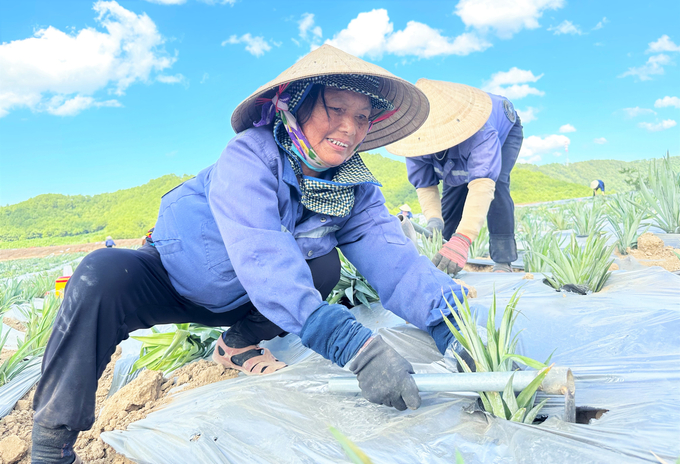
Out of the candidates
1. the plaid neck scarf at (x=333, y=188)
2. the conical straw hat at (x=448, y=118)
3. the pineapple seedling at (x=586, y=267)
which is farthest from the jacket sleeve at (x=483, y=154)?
the plaid neck scarf at (x=333, y=188)

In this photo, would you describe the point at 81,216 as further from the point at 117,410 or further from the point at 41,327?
the point at 117,410

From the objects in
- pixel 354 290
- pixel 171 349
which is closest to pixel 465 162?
pixel 354 290

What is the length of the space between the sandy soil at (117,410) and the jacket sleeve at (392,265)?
2.11 ft

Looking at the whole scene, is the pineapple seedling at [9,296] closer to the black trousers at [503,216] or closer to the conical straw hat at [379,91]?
the conical straw hat at [379,91]

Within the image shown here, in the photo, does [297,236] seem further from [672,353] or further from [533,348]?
[672,353]

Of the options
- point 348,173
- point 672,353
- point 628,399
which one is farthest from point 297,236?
point 672,353

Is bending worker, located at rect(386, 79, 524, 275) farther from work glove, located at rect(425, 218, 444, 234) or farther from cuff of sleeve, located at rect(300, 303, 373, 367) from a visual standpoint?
cuff of sleeve, located at rect(300, 303, 373, 367)

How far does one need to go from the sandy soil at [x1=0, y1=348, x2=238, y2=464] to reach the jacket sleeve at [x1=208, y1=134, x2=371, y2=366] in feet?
2.05

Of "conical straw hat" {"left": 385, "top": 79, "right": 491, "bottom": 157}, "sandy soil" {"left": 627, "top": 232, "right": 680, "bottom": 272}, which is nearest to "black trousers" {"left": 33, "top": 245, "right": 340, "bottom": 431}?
"conical straw hat" {"left": 385, "top": 79, "right": 491, "bottom": 157}

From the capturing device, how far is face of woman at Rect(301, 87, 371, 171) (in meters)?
1.34

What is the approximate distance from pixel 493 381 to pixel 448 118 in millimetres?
2019

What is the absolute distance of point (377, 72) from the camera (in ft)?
4.16

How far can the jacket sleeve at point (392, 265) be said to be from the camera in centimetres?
138

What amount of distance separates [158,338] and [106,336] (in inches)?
22.4
